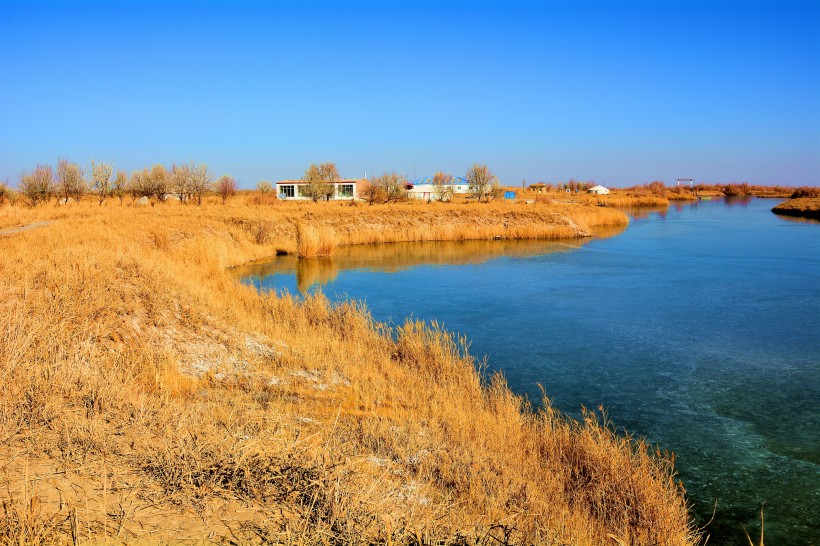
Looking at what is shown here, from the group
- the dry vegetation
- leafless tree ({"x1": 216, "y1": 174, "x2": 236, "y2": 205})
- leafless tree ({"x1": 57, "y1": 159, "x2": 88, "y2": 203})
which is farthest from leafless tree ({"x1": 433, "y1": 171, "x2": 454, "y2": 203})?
the dry vegetation

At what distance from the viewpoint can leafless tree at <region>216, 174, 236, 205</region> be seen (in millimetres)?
55669

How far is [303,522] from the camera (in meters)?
3.69

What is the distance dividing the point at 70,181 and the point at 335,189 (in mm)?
32269

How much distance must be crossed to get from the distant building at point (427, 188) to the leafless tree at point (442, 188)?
1.06 ft

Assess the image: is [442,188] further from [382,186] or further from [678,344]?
[678,344]

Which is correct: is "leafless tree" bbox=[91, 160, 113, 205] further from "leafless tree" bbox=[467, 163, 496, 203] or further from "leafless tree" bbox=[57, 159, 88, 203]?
"leafless tree" bbox=[467, 163, 496, 203]

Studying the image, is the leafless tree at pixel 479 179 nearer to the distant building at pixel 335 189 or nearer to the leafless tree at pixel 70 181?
the distant building at pixel 335 189

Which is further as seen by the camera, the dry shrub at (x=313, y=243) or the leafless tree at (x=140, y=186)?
the leafless tree at (x=140, y=186)

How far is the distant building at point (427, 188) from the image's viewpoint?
7928cm

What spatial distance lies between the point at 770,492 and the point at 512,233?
104ft

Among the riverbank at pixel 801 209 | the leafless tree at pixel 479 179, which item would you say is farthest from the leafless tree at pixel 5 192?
the riverbank at pixel 801 209

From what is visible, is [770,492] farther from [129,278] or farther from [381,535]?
[129,278]

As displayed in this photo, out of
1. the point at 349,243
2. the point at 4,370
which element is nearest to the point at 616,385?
the point at 4,370

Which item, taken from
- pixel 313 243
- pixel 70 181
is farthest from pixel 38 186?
pixel 313 243
